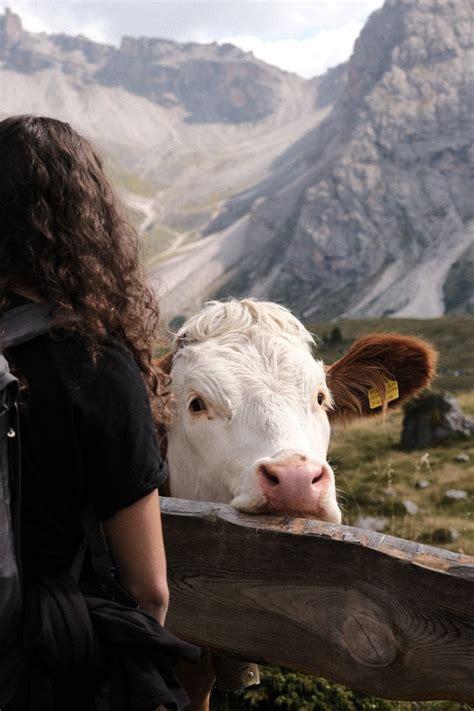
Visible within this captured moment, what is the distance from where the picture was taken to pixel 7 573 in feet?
6.75

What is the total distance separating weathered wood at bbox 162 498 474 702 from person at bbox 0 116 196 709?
492mm

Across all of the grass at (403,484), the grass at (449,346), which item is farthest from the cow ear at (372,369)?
the grass at (449,346)

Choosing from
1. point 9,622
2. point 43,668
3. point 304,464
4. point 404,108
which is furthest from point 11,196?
point 404,108

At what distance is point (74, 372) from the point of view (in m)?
2.14

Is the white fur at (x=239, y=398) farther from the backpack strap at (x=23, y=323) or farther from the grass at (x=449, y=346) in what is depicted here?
the grass at (x=449, y=346)

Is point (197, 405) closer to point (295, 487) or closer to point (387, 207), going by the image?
point (295, 487)

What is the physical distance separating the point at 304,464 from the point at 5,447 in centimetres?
199

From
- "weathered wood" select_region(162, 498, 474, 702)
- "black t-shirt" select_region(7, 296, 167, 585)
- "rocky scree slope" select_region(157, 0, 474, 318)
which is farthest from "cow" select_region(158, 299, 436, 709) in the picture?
"rocky scree slope" select_region(157, 0, 474, 318)

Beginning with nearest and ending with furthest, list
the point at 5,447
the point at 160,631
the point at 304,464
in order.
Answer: the point at 5,447 → the point at 160,631 → the point at 304,464

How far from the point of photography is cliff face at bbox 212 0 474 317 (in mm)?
159375

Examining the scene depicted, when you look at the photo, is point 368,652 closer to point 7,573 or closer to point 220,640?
point 220,640

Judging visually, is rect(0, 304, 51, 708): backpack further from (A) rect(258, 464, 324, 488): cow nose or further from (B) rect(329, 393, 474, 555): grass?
(B) rect(329, 393, 474, 555): grass

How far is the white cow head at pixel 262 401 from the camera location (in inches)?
150

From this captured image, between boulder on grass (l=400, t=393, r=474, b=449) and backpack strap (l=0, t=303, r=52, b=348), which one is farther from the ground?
backpack strap (l=0, t=303, r=52, b=348)
